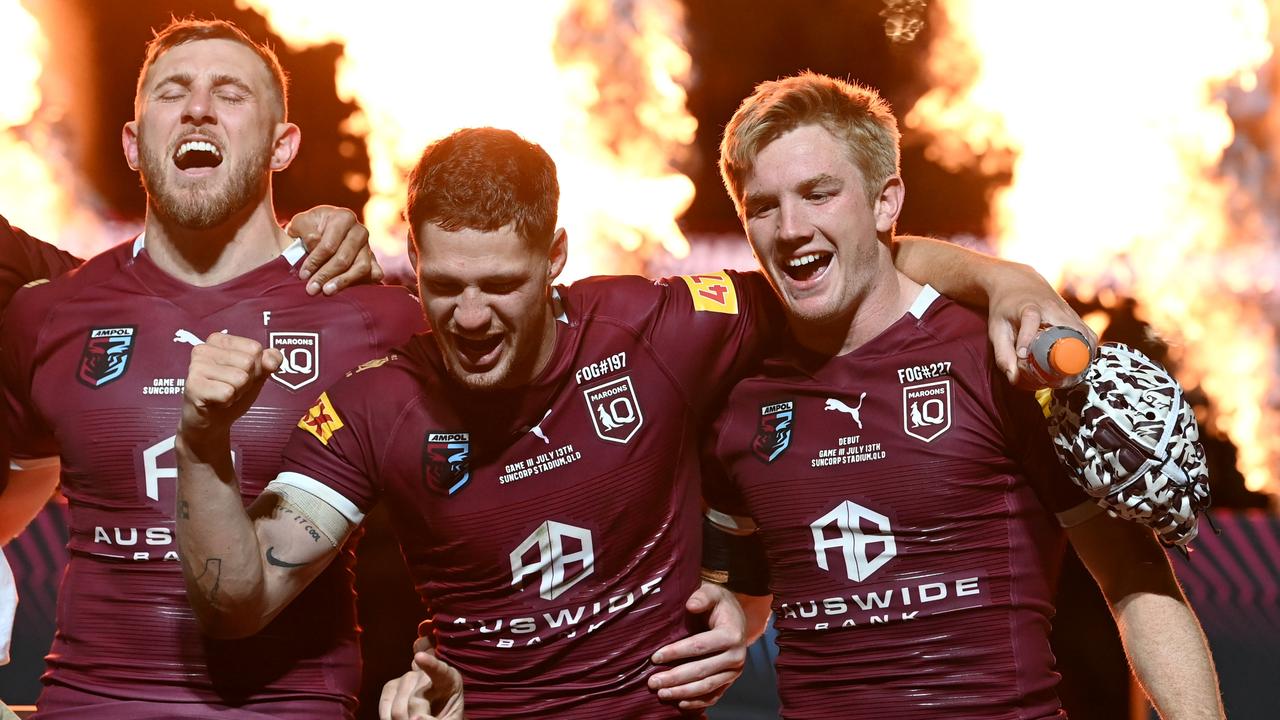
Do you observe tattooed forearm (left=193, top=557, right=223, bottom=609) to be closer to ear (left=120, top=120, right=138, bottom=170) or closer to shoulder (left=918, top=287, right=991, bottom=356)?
ear (left=120, top=120, right=138, bottom=170)

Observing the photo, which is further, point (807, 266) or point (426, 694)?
point (807, 266)

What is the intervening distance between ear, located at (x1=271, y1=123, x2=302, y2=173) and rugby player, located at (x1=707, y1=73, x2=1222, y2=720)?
1179 millimetres

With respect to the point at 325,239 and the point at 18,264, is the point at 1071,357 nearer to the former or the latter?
the point at 325,239

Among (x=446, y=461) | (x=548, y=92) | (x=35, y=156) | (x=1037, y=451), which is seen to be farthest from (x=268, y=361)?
(x=35, y=156)

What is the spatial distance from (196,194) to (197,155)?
110 millimetres

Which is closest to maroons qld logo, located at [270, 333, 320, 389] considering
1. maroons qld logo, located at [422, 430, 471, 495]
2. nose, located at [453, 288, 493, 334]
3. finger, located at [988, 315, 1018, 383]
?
maroons qld logo, located at [422, 430, 471, 495]

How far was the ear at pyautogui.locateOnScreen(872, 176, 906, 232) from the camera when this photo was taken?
2771 millimetres

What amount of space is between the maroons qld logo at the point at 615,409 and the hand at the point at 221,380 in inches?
29.8

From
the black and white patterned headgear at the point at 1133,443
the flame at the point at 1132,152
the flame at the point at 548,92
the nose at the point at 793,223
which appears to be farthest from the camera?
the flame at the point at 548,92

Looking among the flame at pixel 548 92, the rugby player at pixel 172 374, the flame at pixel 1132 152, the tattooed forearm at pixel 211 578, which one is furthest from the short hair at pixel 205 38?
the flame at pixel 1132 152

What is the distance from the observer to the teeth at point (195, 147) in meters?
2.93

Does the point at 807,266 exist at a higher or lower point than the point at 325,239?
lower

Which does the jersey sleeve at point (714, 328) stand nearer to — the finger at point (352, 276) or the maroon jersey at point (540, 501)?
the maroon jersey at point (540, 501)

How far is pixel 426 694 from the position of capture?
8.33 ft
